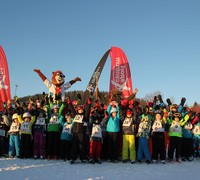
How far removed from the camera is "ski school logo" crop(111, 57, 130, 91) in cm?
1659

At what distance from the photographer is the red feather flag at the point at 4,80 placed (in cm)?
1664

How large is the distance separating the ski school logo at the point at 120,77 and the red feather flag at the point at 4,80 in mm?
5625

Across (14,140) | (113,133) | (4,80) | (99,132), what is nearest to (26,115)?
(14,140)

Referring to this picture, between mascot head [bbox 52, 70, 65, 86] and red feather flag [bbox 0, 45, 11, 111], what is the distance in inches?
162

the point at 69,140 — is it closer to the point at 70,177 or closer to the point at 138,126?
the point at 138,126

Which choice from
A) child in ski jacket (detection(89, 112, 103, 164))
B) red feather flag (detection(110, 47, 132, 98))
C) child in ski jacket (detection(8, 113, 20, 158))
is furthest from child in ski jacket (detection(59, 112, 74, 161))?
red feather flag (detection(110, 47, 132, 98))

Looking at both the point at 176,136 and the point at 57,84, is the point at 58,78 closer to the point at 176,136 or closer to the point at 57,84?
the point at 57,84

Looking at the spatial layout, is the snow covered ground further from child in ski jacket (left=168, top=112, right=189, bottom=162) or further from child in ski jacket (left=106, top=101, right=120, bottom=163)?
child in ski jacket (left=168, top=112, right=189, bottom=162)

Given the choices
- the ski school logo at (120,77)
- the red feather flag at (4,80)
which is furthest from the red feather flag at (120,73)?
the red feather flag at (4,80)

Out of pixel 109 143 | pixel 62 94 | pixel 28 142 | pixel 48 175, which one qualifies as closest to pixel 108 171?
pixel 48 175

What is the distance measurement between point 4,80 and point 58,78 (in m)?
4.95

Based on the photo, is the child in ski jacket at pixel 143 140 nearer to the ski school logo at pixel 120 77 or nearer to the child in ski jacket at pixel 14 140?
the child in ski jacket at pixel 14 140

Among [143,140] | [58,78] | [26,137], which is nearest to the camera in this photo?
[143,140]

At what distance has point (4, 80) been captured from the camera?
56.2ft
